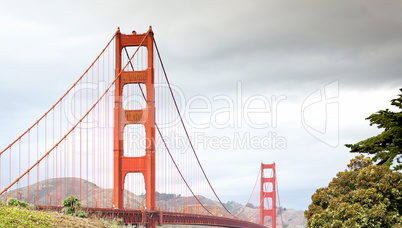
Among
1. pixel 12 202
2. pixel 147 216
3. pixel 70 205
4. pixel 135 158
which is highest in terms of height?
pixel 135 158

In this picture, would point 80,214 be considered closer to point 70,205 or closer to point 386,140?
point 70,205

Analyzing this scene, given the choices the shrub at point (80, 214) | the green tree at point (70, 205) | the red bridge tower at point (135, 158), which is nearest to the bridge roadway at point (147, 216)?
the green tree at point (70, 205)

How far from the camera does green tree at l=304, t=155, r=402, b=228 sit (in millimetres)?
41781

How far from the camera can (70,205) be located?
3959 centimetres

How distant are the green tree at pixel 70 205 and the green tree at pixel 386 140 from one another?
19233 mm

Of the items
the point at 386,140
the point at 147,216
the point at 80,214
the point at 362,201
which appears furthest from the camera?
the point at 147,216

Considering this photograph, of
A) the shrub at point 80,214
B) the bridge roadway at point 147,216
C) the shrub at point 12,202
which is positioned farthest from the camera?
the bridge roadway at point 147,216

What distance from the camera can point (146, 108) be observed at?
61.1m

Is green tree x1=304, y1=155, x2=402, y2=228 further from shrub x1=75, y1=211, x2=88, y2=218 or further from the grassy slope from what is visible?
the grassy slope

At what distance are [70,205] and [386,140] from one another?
21396 millimetres

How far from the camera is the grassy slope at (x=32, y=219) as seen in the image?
94.6ft

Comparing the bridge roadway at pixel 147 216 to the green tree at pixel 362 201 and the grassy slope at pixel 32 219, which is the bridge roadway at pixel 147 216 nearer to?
the grassy slope at pixel 32 219

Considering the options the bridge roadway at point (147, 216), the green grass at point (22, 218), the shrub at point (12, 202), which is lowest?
the bridge roadway at point (147, 216)

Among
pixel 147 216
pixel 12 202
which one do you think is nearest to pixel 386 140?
pixel 12 202
